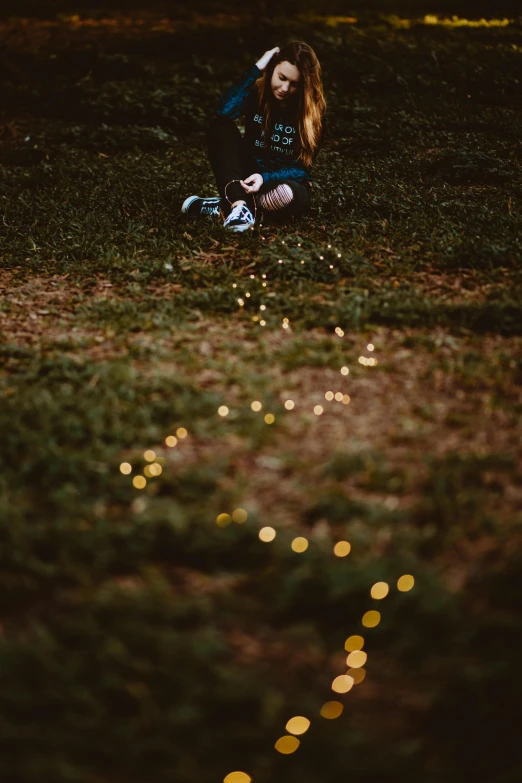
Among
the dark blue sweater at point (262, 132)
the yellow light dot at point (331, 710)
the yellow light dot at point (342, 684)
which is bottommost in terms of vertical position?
the yellow light dot at point (331, 710)

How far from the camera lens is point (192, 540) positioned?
2410mm

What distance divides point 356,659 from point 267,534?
1.92 ft

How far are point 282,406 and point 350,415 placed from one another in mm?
335

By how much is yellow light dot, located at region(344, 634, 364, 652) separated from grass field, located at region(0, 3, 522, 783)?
3 cm

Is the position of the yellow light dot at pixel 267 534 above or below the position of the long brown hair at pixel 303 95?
below

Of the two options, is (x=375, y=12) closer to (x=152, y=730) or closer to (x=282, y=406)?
(x=282, y=406)

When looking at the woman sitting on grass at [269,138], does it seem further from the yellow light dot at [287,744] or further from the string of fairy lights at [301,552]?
the yellow light dot at [287,744]

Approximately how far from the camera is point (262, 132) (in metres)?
5.53

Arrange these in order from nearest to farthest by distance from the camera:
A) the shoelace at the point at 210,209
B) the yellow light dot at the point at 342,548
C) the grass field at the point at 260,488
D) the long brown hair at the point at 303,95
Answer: the grass field at the point at 260,488 → the yellow light dot at the point at 342,548 → the long brown hair at the point at 303,95 → the shoelace at the point at 210,209

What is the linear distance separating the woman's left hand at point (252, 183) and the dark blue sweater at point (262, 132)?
0.38 feet

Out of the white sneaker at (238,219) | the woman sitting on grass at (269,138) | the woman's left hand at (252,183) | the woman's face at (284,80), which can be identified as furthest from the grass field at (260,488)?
the woman's face at (284,80)

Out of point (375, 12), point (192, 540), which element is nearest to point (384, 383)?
point (192, 540)

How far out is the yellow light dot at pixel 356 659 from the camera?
6.55ft

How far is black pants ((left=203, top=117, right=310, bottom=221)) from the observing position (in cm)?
554
